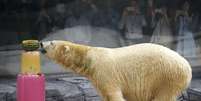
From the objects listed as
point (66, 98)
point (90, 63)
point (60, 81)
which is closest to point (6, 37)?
point (60, 81)

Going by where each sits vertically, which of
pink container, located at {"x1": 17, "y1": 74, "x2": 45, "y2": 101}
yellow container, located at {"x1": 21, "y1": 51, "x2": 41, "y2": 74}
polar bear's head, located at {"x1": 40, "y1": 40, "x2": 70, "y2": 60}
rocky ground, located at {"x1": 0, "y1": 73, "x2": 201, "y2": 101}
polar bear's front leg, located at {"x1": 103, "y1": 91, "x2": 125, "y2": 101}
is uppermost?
polar bear's head, located at {"x1": 40, "y1": 40, "x2": 70, "y2": 60}

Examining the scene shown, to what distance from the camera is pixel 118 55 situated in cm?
495

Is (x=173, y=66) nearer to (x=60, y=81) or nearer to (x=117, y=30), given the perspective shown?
(x=60, y=81)

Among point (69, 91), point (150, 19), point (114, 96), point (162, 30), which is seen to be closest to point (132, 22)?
point (150, 19)

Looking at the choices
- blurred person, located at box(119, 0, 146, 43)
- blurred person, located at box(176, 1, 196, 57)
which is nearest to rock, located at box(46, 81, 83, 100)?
blurred person, located at box(119, 0, 146, 43)

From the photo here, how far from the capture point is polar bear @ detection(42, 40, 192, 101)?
4.88m

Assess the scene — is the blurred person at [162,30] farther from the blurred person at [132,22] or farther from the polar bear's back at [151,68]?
the polar bear's back at [151,68]

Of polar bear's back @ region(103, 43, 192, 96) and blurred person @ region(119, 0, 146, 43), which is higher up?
blurred person @ region(119, 0, 146, 43)

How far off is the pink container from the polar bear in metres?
0.35

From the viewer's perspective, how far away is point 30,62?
15.1 feet

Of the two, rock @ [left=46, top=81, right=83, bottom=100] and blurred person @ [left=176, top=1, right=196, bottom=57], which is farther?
blurred person @ [left=176, top=1, right=196, bottom=57]

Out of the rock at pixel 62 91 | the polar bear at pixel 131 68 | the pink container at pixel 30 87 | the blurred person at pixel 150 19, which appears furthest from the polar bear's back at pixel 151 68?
the blurred person at pixel 150 19

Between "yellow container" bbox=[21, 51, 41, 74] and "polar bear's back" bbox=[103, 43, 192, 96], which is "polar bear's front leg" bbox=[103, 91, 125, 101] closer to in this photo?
"polar bear's back" bbox=[103, 43, 192, 96]

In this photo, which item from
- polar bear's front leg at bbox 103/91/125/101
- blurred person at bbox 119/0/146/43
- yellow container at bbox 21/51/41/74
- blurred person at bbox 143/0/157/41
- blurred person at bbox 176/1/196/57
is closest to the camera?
yellow container at bbox 21/51/41/74
